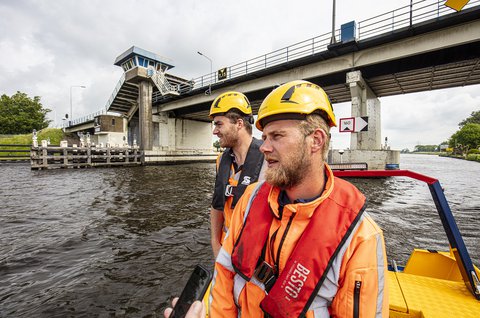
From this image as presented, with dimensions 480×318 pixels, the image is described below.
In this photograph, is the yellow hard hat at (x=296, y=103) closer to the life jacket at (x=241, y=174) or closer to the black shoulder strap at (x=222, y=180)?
the life jacket at (x=241, y=174)

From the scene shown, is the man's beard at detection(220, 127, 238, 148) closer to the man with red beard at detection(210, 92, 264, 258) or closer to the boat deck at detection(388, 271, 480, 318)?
the man with red beard at detection(210, 92, 264, 258)

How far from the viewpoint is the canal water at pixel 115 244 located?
10.4 feet

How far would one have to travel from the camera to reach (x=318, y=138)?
1391 mm

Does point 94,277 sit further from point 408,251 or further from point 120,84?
point 120,84

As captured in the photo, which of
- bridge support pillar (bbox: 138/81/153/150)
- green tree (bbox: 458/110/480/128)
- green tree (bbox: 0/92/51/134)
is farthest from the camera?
green tree (bbox: 458/110/480/128)

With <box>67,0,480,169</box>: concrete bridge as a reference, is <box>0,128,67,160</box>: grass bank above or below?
below

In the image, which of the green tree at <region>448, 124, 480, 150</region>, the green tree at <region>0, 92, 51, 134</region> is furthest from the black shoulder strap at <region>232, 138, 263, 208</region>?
the green tree at <region>448, 124, 480, 150</region>

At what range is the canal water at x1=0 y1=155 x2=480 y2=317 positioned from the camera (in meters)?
3.18

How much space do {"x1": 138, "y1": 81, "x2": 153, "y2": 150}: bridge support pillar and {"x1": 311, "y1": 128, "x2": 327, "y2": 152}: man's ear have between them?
102 ft

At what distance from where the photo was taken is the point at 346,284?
3.61ft

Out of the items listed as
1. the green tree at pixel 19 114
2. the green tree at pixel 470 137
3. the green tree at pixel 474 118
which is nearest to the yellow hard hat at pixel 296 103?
the green tree at pixel 19 114

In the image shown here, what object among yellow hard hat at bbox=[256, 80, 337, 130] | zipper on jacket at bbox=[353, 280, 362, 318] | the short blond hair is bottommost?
zipper on jacket at bbox=[353, 280, 362, 318]

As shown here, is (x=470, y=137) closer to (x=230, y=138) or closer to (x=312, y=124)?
(x=230, y=138)

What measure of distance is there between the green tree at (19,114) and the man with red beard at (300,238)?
6383cm
